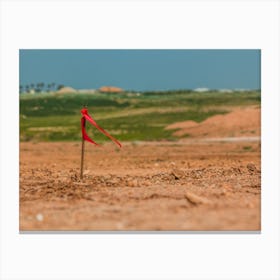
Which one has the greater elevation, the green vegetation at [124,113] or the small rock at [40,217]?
the green vegetation at [124,113]

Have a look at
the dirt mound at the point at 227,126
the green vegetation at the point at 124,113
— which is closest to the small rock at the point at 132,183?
the green vegetation at the point at 124,113

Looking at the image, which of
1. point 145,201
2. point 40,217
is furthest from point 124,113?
point 40,217

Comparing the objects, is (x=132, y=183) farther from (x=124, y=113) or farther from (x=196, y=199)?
(x=124, y=113)

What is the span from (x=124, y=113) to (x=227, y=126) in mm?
4187

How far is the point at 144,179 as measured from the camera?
973 cm

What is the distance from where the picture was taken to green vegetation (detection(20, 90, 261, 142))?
19.5 m

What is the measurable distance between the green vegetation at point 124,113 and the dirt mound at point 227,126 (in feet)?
1.27

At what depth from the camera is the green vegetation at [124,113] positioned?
19.5 metres

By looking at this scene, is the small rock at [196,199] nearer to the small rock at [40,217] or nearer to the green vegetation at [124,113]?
the small rock at [40,217]

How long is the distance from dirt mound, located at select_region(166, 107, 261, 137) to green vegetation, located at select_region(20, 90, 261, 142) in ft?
1.27

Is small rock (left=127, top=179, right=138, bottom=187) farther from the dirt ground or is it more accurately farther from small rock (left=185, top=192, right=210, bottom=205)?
small rock (left=185, top=192, right=210, bottom=205)

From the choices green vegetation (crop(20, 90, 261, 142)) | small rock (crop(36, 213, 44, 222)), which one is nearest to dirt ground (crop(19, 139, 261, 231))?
small rock (crop(36, 213, 44, 222))

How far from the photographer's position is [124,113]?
22375 millimetres
